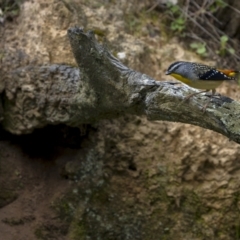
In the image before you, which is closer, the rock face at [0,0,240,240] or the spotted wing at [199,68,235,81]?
the spotted wing at [199,68,235,81]

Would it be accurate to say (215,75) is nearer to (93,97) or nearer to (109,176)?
(93,97)

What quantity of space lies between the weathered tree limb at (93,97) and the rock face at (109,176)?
0.12 feet

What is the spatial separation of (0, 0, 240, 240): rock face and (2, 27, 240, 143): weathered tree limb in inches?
1.4

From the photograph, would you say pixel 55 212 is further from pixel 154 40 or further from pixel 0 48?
pixel 154 40

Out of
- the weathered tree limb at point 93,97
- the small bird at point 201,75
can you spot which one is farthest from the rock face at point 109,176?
the small bird at point 201,75

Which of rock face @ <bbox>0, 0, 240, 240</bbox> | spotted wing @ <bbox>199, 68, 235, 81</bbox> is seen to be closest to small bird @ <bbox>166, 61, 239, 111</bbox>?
spotted wing @ <bbox>199, 68, 235, 81</bbox>

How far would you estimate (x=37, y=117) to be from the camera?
3.59 metres

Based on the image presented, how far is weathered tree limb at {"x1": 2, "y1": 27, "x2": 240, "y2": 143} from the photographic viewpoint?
2623 mm

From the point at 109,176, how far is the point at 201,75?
1279mm

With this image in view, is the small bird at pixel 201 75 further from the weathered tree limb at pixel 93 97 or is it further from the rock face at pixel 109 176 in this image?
the rock face at pixel 109 176

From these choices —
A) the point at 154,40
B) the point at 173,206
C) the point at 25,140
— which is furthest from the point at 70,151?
the point at 154,40

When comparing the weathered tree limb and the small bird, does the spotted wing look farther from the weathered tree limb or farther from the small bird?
the weathered tree limb

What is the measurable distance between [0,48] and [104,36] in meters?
0.75

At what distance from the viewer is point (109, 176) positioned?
373 cm
